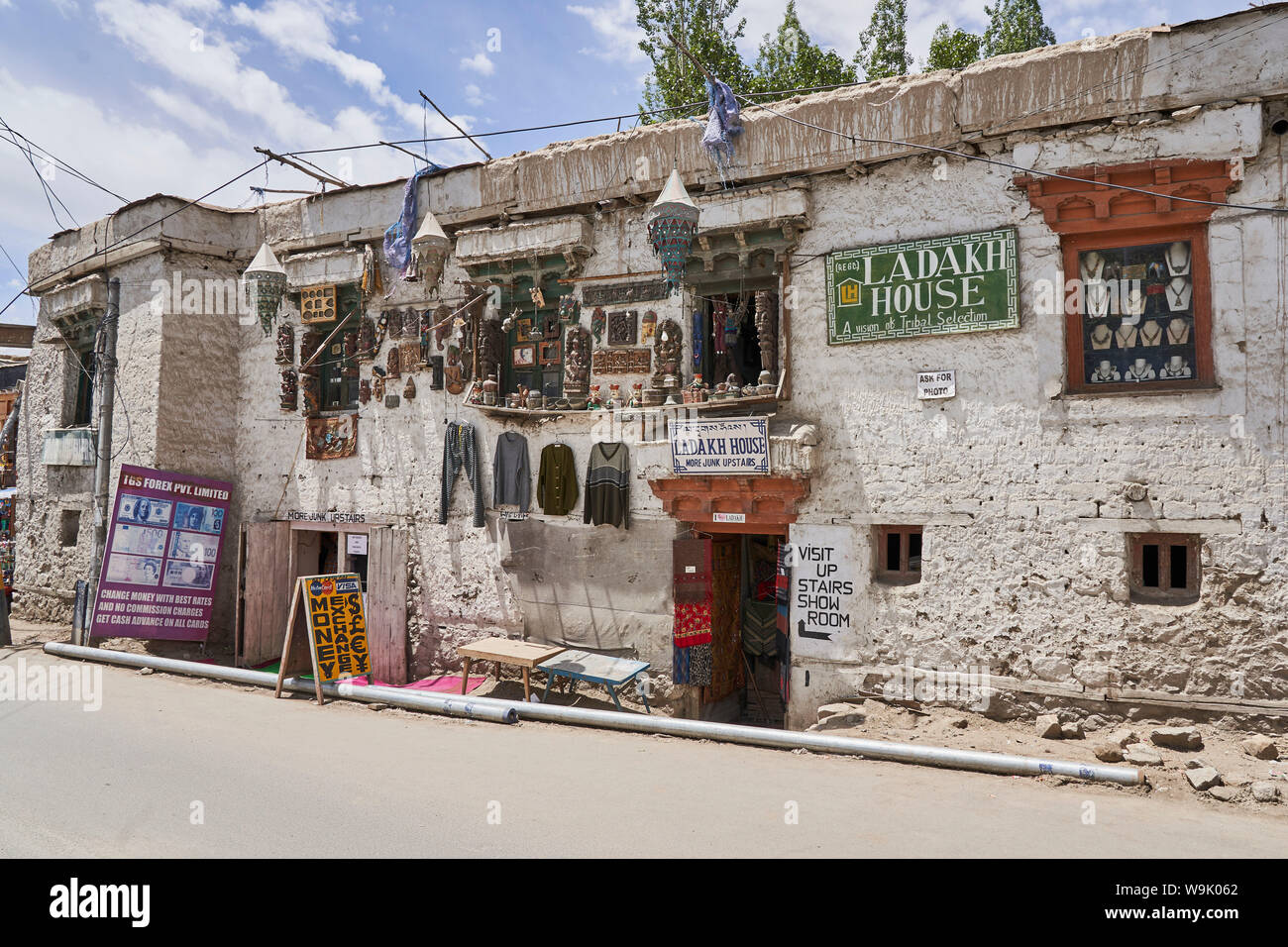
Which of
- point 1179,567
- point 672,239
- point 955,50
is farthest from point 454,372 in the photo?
point 955,50

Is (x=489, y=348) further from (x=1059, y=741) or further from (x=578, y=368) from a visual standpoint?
(x=1059, y=741)

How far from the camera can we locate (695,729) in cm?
740

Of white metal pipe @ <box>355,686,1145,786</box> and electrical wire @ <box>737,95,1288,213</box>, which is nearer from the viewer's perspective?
white metal pipe @ <box>355,686,1145,786</box>

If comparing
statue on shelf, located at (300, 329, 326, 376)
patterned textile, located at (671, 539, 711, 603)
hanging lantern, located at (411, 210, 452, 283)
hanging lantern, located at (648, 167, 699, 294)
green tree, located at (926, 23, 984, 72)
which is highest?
green tree, located at (926, 23, 984, 72)

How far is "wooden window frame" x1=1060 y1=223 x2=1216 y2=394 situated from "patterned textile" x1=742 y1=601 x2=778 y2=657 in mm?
4373

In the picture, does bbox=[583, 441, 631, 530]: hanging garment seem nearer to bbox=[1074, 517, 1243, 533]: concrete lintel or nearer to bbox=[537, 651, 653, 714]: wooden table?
bbox=[537, 651, 653, 714]: wooden table

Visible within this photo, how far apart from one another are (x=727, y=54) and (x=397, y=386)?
16.2 m

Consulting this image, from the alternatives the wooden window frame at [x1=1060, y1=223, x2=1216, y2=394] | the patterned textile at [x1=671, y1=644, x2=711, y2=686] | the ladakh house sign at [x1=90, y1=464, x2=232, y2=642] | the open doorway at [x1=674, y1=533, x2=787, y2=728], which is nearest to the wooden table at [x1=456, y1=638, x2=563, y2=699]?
the patterned textile at [x1=671, y1=644, x2=711, y2=686]

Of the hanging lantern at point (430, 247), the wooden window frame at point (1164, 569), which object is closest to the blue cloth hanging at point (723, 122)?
the hanging lantern at point (430, 247)

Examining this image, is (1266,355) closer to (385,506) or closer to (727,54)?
(385,506)

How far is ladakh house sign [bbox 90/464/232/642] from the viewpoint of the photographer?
10742 millimetres

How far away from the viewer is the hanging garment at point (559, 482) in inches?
382

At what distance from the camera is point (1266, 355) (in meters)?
6.77

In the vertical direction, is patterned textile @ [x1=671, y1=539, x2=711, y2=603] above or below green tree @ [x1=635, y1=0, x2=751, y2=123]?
below
